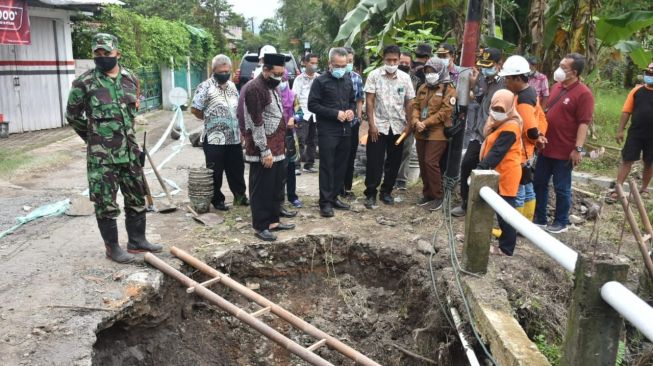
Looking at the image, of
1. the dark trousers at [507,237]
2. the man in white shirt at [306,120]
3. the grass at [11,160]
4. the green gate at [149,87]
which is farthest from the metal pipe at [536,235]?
the green gate at [149,87]

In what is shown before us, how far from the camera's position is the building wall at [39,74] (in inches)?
401

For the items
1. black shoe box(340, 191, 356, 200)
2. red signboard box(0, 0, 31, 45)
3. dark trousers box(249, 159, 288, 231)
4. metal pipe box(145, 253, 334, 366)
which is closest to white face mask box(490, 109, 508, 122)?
dark trousers box(249, 159, 288, 231)

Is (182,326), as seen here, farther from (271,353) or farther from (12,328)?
(12,328)

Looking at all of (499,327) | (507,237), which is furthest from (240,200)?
(499,327)

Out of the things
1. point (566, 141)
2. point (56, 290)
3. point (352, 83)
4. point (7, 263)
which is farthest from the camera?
point (352, 83)

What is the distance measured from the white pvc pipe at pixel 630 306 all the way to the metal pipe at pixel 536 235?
273mm

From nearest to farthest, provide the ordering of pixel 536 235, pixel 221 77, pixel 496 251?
1. pixel 536 235
2. pixel 496 251
3. pixel 221 77

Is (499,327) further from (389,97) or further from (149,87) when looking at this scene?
(149,87)

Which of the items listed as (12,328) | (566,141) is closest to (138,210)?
(12,328)

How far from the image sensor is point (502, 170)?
445 cm

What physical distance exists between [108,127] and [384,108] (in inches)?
121

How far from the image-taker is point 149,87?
50.4ft

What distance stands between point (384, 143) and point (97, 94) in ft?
10.6

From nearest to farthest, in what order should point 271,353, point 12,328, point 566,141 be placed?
→ point 12,328
point 271,353
point 566,141
